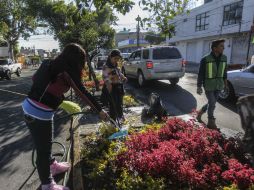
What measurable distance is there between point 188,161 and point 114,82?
2.85 meters

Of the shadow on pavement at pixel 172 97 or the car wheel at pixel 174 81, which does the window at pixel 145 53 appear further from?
the car wheel at pixel 174 81

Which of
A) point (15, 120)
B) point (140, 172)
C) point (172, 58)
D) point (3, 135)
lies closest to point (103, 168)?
point (140, 172)

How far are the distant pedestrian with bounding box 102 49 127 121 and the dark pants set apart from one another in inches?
85.8

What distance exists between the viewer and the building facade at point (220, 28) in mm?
26750

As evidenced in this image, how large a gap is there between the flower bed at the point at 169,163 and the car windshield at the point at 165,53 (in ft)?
25.3

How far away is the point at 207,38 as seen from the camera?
33094 mm

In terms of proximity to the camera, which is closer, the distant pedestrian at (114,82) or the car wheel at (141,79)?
the distant pedestrian at (114,82)

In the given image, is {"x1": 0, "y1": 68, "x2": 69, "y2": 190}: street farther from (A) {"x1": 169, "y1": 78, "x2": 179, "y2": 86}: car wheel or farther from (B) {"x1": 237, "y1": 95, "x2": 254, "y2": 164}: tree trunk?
(A) {"x1": 169, "y1": 78, "x2": 179, "y2": 86}: car wheel

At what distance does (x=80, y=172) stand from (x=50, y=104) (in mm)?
1317

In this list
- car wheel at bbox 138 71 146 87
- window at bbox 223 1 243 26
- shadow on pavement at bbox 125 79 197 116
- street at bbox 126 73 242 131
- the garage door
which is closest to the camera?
street at bbox 126 73 242 131

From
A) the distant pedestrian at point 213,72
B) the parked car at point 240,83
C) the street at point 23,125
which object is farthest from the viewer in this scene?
the parked car at point 240,83

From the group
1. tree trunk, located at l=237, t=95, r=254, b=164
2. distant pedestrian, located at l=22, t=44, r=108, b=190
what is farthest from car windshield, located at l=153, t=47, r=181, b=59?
tree trunk, located at l=237, t=95, r=254, b=164

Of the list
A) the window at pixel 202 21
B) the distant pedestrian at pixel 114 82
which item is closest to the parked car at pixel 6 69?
the distant pedestrian at pixel 114 82

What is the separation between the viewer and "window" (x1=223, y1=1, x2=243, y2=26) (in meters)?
27.6
